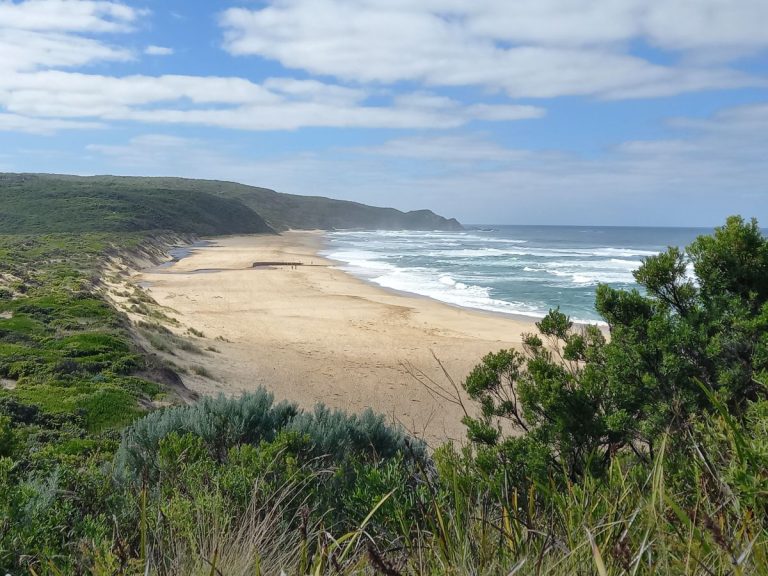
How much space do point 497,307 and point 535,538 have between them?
2775 cm

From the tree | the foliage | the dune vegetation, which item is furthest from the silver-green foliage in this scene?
the foliage

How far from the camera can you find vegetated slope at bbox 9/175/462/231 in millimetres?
135500

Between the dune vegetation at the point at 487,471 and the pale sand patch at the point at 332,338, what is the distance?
235 cm

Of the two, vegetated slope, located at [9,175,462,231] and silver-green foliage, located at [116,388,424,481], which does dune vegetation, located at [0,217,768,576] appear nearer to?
silver-green foliage, located at [116,388,424,481]

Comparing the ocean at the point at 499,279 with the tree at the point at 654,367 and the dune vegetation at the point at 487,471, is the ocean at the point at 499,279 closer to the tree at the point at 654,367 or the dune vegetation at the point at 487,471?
the tree at the point at 654,367

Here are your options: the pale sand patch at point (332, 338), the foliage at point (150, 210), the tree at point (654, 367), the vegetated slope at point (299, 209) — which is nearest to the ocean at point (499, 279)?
the pale sand patch at point (332, 338)

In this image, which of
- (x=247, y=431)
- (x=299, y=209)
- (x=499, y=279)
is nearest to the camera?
(x=247, y=431)

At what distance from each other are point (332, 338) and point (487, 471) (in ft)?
56.9

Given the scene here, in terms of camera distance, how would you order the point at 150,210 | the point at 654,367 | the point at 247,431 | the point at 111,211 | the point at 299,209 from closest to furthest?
1. the point at 654,367
2. the point at 247,431
3. the point at 111,211
4. the point at 150,210
5. the point at 299,209

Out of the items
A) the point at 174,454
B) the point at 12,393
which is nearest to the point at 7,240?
the point at 12,393

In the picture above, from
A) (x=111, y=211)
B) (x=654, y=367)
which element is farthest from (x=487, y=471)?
(x=111, y=211)

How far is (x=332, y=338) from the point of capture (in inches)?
835

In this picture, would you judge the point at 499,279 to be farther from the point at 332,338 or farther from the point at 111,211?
the point at 111,211

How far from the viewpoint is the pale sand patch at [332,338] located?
14.5 meters
